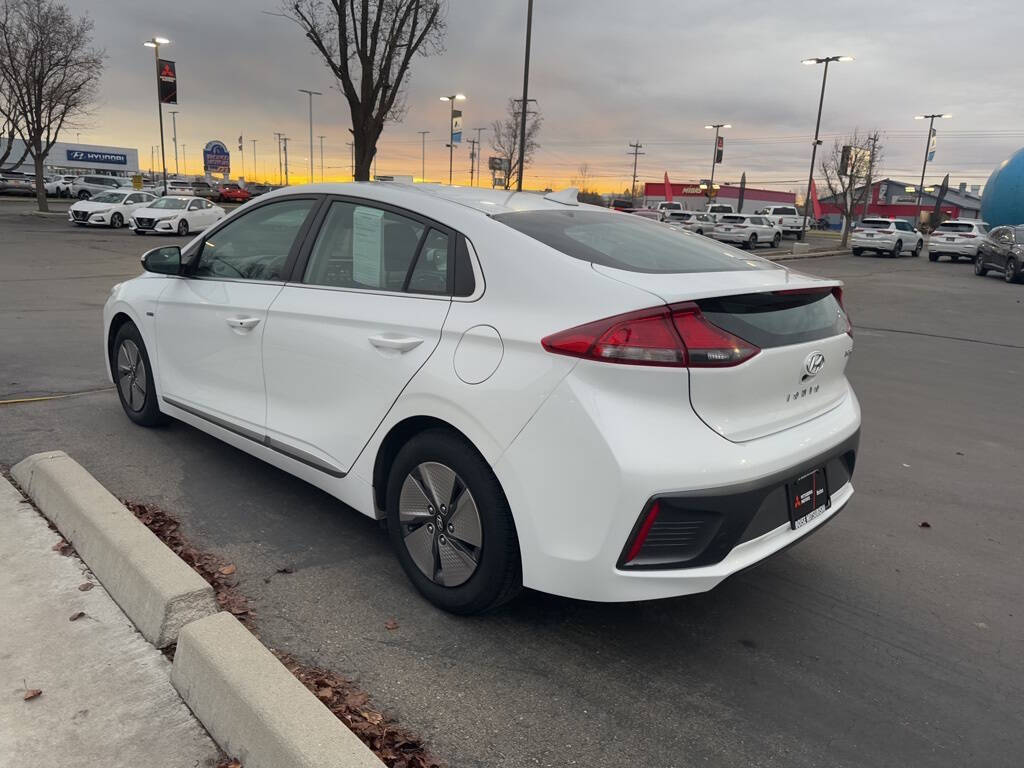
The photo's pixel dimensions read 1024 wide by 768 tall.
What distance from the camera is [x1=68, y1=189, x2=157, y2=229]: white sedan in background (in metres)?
29.0

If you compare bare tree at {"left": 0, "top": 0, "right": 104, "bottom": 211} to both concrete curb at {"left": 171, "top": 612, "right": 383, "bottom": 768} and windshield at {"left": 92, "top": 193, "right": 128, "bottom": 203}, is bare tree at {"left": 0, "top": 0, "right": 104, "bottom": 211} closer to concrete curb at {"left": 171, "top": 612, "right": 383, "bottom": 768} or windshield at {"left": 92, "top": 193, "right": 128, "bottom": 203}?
windshield at {"left": 92, "top": 193, "right": 128, "bottom": 203}

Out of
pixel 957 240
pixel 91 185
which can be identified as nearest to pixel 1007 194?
pixel 957 240

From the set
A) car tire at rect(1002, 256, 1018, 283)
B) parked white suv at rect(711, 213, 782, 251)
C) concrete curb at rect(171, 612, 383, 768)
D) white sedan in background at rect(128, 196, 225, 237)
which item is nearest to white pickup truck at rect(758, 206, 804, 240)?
parked white suv at rect(711, 213, 782, 251)

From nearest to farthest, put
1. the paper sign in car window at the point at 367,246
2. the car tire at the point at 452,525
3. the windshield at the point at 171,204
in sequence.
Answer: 1. the car tire at the point at 452,525
2. the paper sign in car window at the point at 367,246
3. the windshield at the point at 171,204

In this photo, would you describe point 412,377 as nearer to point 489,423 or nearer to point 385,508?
point 489,423

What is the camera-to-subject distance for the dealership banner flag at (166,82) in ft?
95.5

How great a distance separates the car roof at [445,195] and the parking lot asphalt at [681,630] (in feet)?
5.29

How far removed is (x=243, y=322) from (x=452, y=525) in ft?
5.50

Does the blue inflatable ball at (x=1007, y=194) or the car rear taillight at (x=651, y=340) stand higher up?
the blue inflatable ball at (x=1007, y=194)

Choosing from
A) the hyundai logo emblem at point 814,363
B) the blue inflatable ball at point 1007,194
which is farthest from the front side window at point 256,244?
the blue inflatable ball at point 1007,194

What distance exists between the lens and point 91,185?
170 ft

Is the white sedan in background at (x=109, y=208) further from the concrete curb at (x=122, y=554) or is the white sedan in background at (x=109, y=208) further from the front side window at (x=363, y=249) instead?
the front side window at (x=363, y=249)

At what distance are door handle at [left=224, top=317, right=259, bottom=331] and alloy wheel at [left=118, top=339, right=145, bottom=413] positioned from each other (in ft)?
4.37

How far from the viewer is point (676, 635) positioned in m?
3.01
